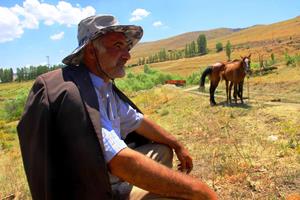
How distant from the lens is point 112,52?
268 cm

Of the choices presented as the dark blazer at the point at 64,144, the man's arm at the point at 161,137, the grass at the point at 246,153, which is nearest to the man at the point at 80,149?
the dark blazer at the point at 64,144

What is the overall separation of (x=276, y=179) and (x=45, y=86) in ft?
11.1

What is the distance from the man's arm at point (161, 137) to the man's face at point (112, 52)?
2.19 ft

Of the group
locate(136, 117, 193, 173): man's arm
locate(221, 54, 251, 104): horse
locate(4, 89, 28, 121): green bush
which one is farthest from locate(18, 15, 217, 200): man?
locate(4, 89, 28, 121): green bush

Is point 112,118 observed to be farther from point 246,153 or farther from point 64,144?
point 246,153

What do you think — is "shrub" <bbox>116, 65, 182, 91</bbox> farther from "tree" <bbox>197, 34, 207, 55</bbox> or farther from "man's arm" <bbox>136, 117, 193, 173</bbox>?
"tree" <bbox>197, 34, 207, 55</bbox>

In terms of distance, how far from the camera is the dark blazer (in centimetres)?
224

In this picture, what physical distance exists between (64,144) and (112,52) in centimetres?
71

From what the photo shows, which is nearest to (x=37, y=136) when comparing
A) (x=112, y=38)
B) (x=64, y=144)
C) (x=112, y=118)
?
(x=64, y=144)

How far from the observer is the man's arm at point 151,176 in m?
2.31

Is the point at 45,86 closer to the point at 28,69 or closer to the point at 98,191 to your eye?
the point at 98,191

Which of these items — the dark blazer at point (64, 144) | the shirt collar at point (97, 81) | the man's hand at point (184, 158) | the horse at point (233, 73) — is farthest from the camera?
the horse at point (233, 73)

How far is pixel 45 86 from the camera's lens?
234 centimetres

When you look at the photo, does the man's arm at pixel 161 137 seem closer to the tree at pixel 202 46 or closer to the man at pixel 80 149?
the man at pixel 80 149
